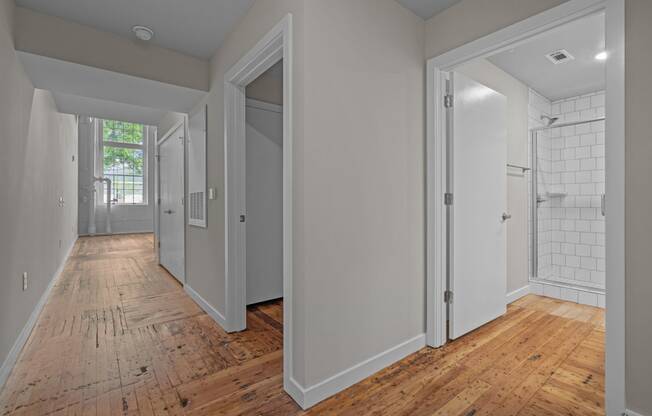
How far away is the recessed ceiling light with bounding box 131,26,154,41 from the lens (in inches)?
88.5

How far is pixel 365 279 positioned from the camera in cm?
182

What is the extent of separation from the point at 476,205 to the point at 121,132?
968 cm

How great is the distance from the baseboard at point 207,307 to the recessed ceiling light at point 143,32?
89.0 inches

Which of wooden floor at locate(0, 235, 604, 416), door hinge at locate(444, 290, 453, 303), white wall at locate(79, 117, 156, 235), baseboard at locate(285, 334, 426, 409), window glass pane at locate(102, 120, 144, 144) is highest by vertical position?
window glass pane at locate(102, 120, 144, 144)

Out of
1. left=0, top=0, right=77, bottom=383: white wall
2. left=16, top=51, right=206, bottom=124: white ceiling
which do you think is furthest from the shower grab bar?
left=0, top=0, right=77, bottom=383: white wall

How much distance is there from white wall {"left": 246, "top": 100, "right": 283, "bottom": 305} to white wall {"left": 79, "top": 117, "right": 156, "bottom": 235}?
5345mm

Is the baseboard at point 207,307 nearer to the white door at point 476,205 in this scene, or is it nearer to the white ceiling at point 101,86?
the white door at point 476,205

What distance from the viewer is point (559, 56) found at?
2.68m

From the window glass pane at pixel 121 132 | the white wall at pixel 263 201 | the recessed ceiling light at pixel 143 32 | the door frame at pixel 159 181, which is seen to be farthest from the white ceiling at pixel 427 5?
the window glass pane at pixel 121 132

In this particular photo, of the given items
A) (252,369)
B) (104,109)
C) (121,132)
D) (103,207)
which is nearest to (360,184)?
(252,369)

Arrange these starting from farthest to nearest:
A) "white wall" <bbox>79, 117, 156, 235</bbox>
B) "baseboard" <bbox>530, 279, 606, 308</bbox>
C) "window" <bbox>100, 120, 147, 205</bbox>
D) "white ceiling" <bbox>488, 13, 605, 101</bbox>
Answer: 1. "window" <bbox>100, 120, 147, 205</bbox>
2. "white wall" <bbox>79, 117, 156, 235</bbox>
3. "baseboard" <bbox>530, 279, 606, 308</bbox>
4. "white ceiling" <bbox>488, 13, 605, 101</bbox>

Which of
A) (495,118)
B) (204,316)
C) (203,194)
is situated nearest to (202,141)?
(203,194)

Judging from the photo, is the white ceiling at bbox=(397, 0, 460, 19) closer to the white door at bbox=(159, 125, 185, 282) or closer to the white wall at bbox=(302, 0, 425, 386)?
the white wall at bbox=(302, 0, 425, 386)

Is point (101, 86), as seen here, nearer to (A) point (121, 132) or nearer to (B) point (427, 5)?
(B) point (427, 5)
